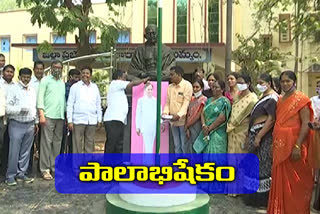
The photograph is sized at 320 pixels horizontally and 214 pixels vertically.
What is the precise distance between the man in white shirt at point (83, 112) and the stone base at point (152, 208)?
2375mm

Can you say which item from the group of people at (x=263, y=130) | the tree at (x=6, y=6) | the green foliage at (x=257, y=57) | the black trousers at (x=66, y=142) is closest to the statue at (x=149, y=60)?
the group of people at (x=263, y=130)

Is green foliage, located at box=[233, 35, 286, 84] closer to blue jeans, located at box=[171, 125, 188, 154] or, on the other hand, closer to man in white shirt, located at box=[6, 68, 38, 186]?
blue jeans, located at box=[171, 125, 188, 154]

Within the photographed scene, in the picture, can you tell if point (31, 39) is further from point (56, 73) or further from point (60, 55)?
point (56, 73)

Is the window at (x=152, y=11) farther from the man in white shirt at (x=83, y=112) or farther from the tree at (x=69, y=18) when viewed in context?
the man in white shirt at (x=83, y=112)

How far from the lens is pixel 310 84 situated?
18344 millimetres

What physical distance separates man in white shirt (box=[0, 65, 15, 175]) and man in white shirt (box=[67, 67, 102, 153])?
0.83 m

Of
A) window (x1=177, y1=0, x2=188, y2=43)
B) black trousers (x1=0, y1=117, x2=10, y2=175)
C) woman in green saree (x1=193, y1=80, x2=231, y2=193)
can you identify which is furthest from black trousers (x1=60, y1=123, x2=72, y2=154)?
window (x1=177, y1=0, x2=188, y2=43)

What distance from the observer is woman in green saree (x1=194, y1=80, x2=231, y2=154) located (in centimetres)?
472

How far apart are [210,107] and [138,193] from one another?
2.23 m

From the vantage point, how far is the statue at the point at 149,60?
15.7 feet

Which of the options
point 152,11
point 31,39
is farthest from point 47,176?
point 31,39

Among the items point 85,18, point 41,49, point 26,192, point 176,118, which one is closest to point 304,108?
point 176,118

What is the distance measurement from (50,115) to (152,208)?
9.74 ft

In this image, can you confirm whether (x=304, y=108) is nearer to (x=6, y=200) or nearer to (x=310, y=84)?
(x=6, y=200)
